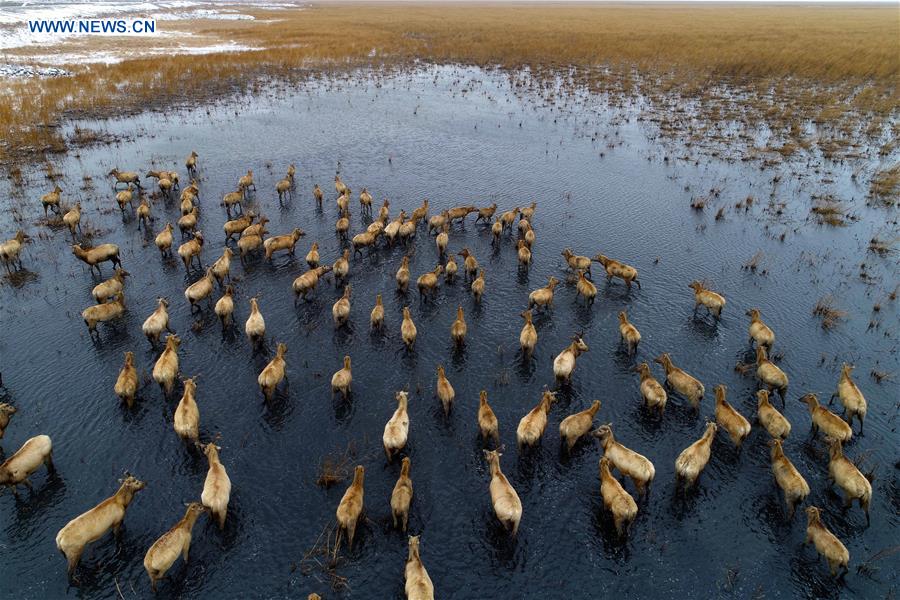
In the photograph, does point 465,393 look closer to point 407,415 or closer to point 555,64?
point 407,415

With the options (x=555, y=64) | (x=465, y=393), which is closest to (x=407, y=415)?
(x=465, y=393)

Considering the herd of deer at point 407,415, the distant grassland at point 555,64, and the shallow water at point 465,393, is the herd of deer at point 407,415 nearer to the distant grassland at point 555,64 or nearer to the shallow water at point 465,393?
the shallow water at point 465,393

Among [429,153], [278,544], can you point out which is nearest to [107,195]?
[429,153]

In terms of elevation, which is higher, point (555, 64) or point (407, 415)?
point (555, 64)

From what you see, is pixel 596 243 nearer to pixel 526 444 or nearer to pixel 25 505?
pixel 526 444

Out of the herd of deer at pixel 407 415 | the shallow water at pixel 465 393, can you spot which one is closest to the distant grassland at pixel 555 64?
the shallow water at pixel 465 393

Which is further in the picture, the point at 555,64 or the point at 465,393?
the point at 555,64
